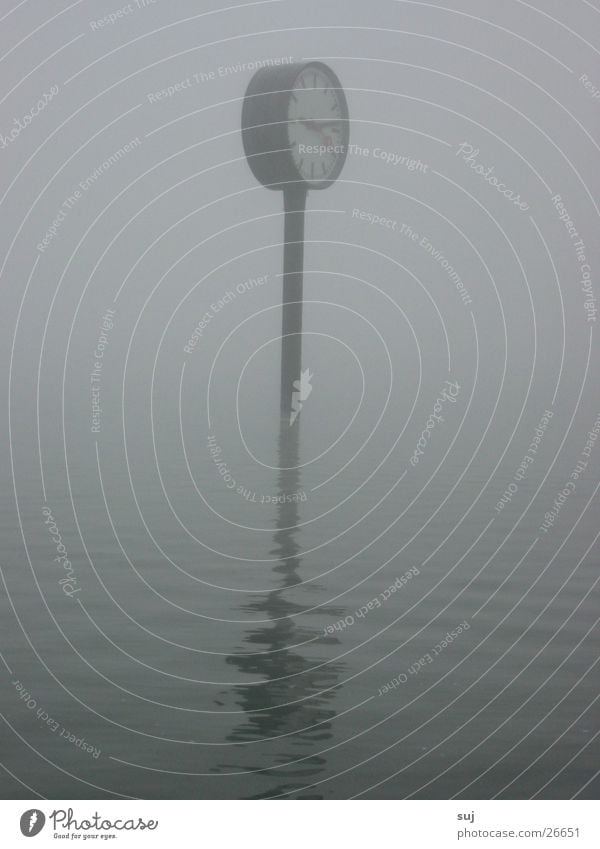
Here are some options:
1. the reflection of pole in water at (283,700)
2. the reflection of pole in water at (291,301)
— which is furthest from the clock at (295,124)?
the reflection of pole in water at (283,700)

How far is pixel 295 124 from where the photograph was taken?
384 inches

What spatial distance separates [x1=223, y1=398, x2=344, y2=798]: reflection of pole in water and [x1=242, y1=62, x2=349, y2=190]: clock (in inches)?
133

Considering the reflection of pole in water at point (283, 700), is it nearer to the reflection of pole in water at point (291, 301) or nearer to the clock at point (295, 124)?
the reflection of pole in water at point (291, 301)

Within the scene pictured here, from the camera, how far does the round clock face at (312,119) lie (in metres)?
9.54

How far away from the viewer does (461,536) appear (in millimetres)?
10758

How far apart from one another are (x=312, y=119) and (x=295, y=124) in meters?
0.19

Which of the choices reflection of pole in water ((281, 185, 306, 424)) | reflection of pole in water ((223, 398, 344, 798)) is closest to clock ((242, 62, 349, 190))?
reflection of pole in water ((281, 185, 306, 424))

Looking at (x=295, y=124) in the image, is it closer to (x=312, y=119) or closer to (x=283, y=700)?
(x=312, y=119)

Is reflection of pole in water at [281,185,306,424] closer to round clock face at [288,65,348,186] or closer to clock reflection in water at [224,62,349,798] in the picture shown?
clock reflection in water at [224,62,349,798]

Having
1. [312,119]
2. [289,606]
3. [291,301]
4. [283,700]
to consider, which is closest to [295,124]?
[312,119]

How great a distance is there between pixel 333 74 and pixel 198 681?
5.66 m
